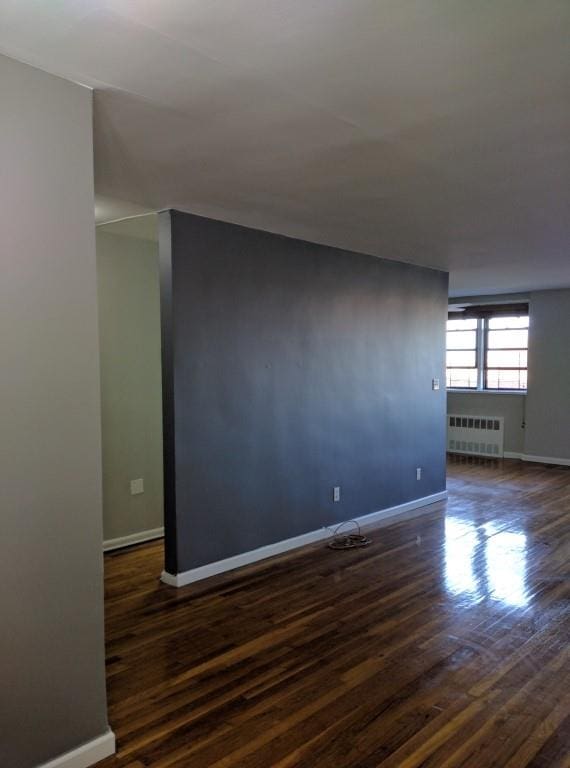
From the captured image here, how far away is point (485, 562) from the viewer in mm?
4352

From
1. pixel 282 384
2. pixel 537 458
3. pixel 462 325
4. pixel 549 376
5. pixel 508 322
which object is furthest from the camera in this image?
pixel 462 325

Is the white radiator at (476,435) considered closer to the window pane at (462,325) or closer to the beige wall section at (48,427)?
the window pane at (462,325)

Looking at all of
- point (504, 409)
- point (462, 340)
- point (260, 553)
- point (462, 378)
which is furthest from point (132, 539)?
point (462, 340)

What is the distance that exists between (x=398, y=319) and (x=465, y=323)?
4.16 m

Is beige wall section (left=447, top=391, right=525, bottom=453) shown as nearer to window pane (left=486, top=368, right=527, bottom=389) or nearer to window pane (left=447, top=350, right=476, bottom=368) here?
window pane (left=486, top=368, right=527, bottom=389)

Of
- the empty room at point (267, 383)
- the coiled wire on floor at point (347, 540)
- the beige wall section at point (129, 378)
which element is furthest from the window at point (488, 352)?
the beige wall section at point (129, 378)

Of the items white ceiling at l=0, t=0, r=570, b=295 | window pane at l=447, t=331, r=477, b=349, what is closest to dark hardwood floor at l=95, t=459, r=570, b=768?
white ceiling at l=0, t=0, r=570, b=295

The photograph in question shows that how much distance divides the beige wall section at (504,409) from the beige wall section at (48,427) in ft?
25.4

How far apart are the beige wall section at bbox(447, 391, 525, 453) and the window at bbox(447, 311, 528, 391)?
0.78ft

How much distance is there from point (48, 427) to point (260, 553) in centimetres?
268

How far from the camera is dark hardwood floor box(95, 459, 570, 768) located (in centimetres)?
230

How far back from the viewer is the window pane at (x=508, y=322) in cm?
883

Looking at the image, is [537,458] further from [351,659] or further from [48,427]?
[48,427]

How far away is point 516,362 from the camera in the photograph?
899 centimetres
